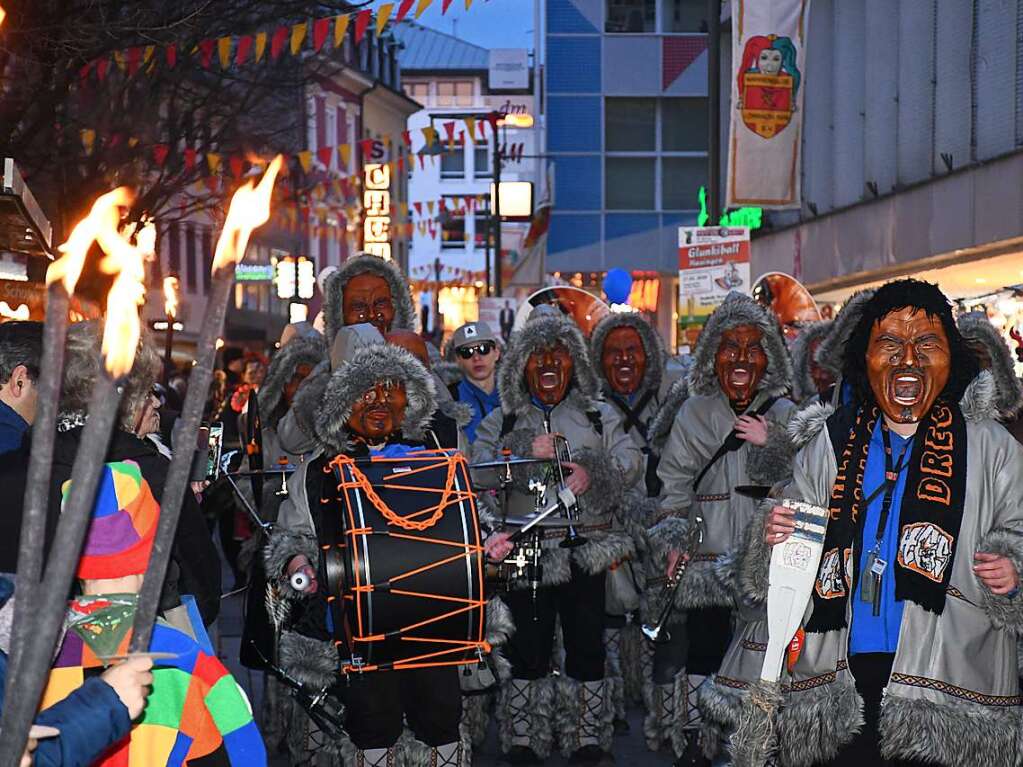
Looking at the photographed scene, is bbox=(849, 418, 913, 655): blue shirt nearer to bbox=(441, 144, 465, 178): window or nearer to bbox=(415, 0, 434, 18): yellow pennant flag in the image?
bbox=(415, 0, 434, 18): yellow pennant flag

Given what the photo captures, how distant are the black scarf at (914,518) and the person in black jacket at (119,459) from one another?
1.85 m

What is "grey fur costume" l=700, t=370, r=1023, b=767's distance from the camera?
15.6 ft

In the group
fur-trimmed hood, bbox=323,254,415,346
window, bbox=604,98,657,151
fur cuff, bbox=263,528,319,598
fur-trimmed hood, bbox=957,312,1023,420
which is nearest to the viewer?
fur-trimmed hood, bbox=957,312,1023,420

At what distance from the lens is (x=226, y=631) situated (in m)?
12.5

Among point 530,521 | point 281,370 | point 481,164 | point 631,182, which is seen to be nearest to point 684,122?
point 631,182

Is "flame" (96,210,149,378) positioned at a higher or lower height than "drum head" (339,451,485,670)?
higher

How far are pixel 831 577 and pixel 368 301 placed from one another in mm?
4462

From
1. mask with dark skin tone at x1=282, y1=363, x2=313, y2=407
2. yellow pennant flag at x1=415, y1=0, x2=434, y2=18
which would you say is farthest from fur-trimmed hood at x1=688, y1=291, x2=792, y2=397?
yellow pennant flag at x1=415, y1=0, x2=434, y2=18

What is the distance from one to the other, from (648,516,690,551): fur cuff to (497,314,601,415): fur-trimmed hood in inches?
39.3

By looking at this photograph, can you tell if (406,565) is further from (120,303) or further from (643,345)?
(643,345)

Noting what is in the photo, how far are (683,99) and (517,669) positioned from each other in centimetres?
3242

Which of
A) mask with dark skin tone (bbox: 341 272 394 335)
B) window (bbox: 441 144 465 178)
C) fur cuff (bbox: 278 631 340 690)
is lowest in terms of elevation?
fur cuff (bbox: 278 631 340 690)

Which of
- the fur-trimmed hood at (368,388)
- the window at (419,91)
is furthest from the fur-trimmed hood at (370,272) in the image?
the window at (419,91)

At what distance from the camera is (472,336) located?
1050 cm
